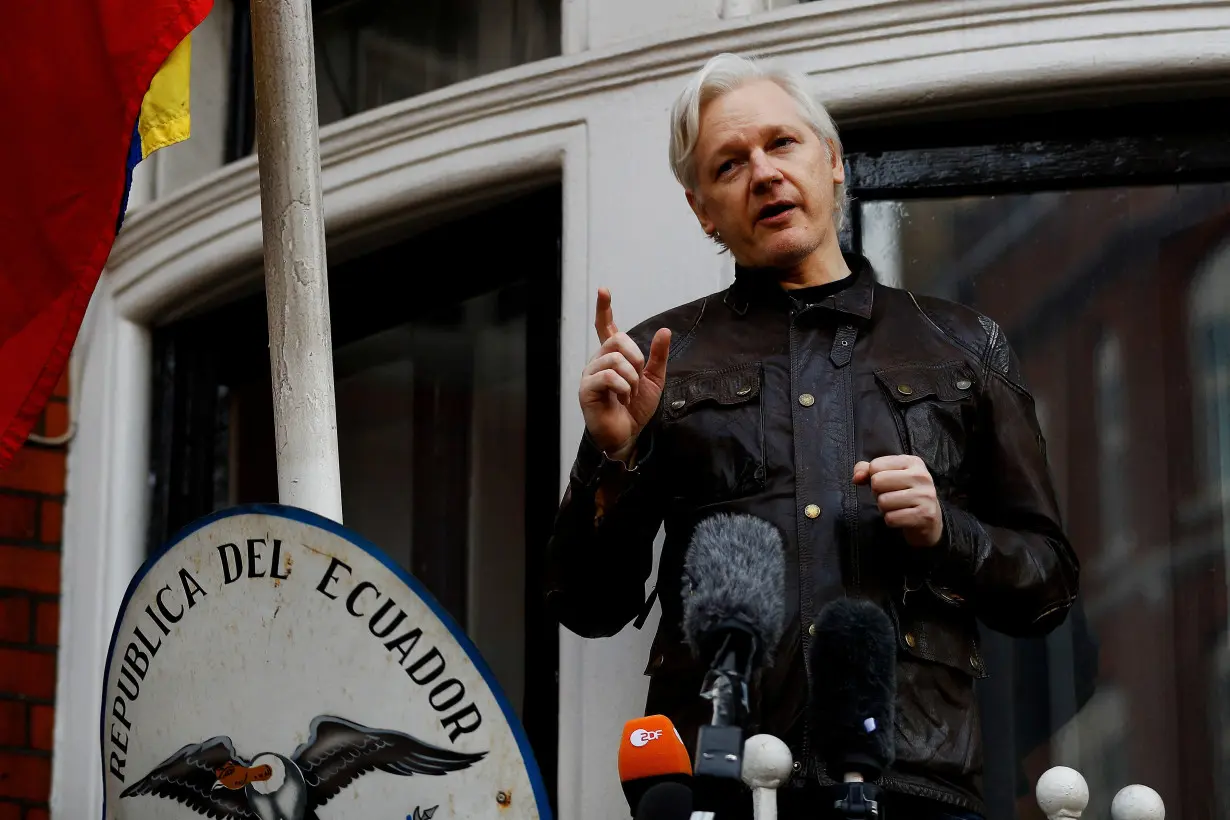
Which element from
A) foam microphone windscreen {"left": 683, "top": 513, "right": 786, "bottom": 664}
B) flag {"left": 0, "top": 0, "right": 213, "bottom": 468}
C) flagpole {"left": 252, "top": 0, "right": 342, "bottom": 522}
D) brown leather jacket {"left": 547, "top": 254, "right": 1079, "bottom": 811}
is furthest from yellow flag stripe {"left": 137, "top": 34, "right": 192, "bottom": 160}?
foam microphone windscreen {"left": 683, "top": 513, "right": 786, "bottom": 664}

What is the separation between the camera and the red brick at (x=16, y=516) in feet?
15.0

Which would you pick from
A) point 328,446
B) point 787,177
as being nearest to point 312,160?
point 328,446

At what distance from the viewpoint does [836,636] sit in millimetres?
2328

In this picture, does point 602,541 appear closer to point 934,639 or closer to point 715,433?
point 715,433

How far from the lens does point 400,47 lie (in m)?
4.68

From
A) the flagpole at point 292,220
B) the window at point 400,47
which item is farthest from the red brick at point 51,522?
the flagpole at point 292,220

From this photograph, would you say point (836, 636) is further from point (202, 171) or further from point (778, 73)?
point (202, 171)

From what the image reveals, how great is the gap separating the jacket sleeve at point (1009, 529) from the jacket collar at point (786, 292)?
0.21m

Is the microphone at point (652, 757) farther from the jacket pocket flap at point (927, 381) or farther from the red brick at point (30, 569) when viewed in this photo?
the red brick at point (30, 569)

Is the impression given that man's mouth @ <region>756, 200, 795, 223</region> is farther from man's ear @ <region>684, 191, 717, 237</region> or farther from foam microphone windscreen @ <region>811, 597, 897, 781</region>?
foam microphone windscreen @ <region>811, 597, 897, 781</region>

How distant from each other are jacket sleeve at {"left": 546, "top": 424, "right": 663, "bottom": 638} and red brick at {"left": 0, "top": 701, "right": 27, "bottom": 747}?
1.72 meters

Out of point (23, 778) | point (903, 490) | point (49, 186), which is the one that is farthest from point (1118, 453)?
point (23, 778)

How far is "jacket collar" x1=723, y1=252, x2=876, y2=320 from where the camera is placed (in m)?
3.29

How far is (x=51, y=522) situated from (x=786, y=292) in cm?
203
